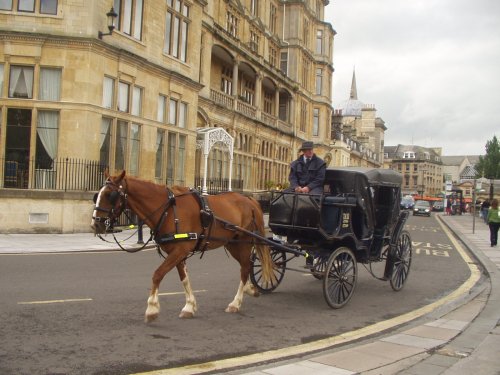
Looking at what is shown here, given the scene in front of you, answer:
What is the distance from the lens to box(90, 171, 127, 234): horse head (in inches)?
261

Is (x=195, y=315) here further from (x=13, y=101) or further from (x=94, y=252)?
(x=13, y=101)

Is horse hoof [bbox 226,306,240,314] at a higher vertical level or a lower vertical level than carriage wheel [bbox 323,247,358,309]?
lower

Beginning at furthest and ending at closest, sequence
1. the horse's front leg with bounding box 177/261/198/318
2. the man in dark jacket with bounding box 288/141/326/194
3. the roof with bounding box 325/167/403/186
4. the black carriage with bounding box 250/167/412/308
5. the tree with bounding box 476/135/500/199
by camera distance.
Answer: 1. the tree with bounding box 476/135/500/199
2. the roof with bounding box 325/167/403/186
3. the man in dark jacket with bounding box 288/141/326/194
4. the black carriage with bounding box 250/167/412/308
5. the horse's front leg with bounding box 177/261/198/318

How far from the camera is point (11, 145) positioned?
19047mm

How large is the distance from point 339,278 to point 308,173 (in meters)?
1.86

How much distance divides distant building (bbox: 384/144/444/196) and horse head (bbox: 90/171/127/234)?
14069cm

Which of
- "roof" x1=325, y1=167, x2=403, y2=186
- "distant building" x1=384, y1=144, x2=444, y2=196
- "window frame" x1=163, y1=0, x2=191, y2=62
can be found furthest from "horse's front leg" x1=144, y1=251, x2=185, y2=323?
"distant building" x1=384, y1=144, x2=444, y2=196

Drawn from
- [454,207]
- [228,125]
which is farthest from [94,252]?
[454,207]

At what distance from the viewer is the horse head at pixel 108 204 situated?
21.7ft

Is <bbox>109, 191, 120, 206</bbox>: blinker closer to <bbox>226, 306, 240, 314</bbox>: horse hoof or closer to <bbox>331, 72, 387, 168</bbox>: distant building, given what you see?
<bbox>226, 306, 240, 314</bbox>: horse hoof

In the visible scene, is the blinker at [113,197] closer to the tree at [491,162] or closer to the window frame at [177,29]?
the window frame at [177,29]

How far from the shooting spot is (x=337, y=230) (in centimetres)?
837

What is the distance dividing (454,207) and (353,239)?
62.7 m

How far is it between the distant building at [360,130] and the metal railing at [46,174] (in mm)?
57816
